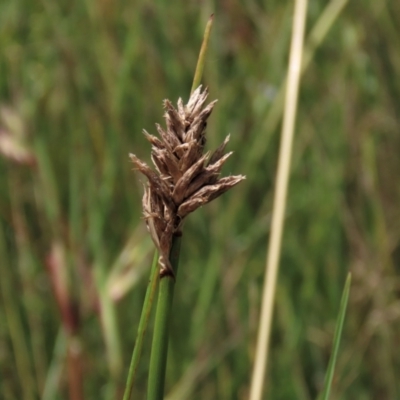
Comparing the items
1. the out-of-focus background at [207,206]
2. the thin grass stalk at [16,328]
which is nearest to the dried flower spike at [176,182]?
the out-of-focus background at [207,206]

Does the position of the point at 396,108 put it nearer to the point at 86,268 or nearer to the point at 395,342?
the point at 395,342

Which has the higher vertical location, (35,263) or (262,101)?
(262,101)

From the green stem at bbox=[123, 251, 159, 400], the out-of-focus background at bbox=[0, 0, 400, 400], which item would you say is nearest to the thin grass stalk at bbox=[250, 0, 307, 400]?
the out-of-focus background at bbox=[0, 0, 400, 400]

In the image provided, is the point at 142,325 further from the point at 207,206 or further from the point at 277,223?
the point at 207,206

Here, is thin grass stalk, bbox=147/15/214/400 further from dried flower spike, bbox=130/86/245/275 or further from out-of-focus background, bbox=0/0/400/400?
out-of-focus background, bbox=0/0/400/400

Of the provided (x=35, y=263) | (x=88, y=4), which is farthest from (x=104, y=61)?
(x=35, y=263)

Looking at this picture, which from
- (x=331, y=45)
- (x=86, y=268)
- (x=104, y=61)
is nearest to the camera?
(x=86, y=268)

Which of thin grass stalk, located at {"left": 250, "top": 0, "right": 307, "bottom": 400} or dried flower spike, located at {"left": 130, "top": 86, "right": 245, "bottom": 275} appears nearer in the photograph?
dried flower spike, located at {"left": 130, "top": 86, "right": 245, "bottom": 275}
